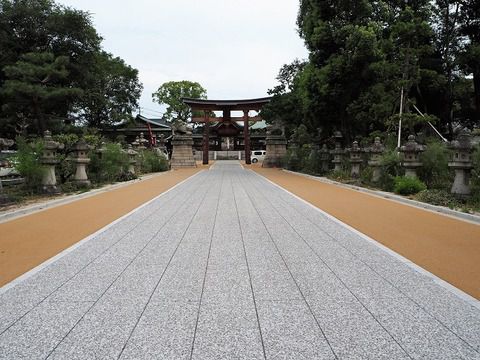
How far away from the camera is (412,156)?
11891 millimetres

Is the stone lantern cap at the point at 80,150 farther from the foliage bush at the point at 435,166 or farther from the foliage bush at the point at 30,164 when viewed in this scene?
the foliage bush at the point at 435,166

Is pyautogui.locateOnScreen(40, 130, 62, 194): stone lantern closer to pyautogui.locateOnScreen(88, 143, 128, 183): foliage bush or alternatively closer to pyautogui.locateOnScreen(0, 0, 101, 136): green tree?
pyautogui.locateOnScreen(88, 143, 128, 183): foliage bush

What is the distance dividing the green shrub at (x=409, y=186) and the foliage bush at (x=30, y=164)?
1118 centimetres

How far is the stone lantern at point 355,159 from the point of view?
16.2 meters

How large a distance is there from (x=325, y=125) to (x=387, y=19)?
21.2 ft

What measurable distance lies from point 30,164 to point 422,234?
11.0m

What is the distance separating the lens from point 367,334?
2.94 meters

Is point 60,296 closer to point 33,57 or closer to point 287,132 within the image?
point 33,57

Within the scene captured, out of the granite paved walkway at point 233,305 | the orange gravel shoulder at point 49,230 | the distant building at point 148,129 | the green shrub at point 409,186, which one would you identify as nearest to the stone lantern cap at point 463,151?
the green shrub at point 409,186

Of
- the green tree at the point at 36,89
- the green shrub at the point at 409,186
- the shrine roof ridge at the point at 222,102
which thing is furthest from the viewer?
the shrine roof ridge at the point at 222,102

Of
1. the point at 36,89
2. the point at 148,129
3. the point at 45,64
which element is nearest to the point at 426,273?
the point at 36,89

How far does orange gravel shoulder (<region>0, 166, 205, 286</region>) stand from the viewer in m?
4.98

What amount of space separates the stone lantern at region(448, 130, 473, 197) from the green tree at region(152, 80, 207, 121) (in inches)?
2087

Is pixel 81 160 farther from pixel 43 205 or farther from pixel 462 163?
pixel 462 163
